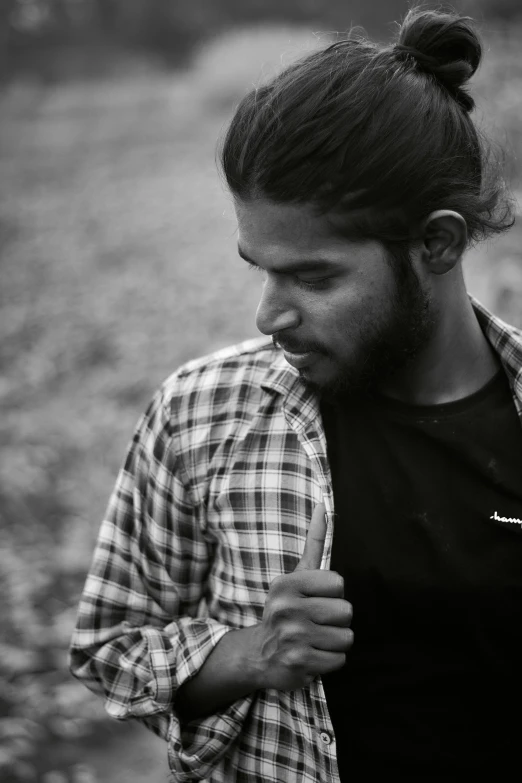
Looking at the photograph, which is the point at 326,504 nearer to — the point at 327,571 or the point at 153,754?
the point at 327,571

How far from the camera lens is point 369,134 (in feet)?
5.37

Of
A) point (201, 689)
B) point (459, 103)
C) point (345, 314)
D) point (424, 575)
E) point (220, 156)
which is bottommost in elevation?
point (201, 689)

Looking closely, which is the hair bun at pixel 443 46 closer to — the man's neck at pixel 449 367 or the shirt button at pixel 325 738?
the man's neck at pixel 449 367

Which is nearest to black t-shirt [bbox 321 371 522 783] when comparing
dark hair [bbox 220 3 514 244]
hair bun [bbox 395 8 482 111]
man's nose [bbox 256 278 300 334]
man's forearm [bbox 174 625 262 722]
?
man's forearm [bbox 174 625 262 722]

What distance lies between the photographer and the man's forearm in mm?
1698

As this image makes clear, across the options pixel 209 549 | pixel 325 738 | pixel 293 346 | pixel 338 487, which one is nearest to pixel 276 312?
pixel 293 346

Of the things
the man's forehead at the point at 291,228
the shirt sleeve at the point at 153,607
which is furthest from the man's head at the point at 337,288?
the shirt sleeve at the point at 153,607

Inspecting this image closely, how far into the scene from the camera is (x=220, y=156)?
70.1 inches

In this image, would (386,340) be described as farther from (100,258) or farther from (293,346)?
(100,258)

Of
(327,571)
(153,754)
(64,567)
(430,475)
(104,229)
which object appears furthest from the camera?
(104,229)

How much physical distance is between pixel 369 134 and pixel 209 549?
3.40 ft

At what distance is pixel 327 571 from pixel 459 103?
1.15m

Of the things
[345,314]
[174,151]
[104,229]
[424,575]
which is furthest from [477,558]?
[174,151]

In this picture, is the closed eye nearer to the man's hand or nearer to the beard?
the beard
